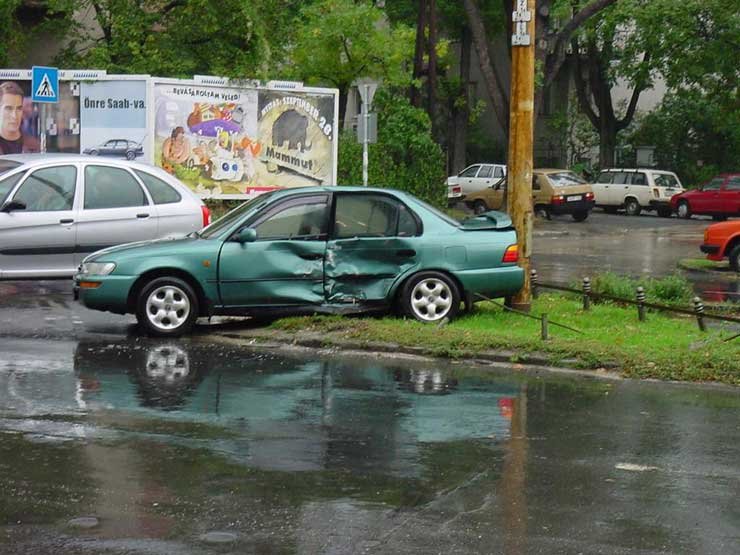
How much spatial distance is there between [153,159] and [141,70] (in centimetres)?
491

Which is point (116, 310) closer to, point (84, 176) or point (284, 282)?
point (284, 282)

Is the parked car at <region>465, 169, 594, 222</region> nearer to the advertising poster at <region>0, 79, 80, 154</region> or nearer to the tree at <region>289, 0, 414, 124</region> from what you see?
the tree at <region>289, 0, 414, 124</region>

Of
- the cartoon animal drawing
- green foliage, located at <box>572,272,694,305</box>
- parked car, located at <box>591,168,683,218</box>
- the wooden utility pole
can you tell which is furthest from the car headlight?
parked car, located at <box>591,168,683,218</box>

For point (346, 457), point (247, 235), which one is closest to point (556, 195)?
point (247, 235)

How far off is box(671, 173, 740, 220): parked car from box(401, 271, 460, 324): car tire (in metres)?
31.3

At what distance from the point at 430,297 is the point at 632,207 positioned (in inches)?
1337

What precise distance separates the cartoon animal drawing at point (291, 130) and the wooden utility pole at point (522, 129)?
1647 cm

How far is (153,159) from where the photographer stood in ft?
94.7

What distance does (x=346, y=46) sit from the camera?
1612 inches

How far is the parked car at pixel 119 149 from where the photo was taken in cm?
2867

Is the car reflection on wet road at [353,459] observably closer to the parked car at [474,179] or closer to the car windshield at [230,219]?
the car windshield at [230,219]

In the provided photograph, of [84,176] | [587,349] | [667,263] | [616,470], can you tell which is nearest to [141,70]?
[667,263]

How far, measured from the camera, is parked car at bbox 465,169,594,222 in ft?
132

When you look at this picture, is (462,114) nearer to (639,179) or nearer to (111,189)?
(639,179)
